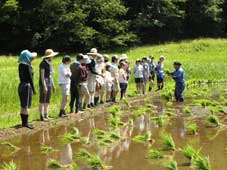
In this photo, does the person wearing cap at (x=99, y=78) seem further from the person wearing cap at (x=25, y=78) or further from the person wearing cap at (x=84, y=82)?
the person wearing cap at (x=25, y=78)

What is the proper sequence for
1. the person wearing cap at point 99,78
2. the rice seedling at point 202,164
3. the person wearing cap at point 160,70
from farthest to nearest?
the person wearing cap at point 160,70
the person wearing cap at point 99,78
the rice seedling at point 202,164

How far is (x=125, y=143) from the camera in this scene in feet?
34.1

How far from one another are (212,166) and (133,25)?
40718 millimetres

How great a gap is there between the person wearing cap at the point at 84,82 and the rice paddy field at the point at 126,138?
0.46 metres

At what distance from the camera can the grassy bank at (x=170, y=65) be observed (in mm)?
14992

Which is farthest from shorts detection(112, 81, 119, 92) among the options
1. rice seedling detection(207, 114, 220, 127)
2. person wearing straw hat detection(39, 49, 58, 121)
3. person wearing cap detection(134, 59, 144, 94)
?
rice seedling detection(207, 114, 220, 127)

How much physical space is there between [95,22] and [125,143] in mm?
35758

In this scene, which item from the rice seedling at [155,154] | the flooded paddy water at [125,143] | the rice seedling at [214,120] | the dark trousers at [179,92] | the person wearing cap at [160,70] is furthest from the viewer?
the person wearing cap at [160,70]

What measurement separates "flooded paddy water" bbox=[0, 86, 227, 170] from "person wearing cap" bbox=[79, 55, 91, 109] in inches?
26.6

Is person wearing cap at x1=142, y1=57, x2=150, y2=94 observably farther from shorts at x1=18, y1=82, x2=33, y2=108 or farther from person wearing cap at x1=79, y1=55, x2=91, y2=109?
shorts at x1=18, y1=82, x2=33, y2=108

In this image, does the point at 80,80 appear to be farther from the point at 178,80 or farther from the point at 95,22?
the point at 95,22

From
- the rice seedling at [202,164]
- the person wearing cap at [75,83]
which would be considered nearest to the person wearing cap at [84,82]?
the person wearing cap at [75,83]

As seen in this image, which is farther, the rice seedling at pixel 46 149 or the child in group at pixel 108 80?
Answer: the child in group at pixel 108 80

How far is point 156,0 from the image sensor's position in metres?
48.4
